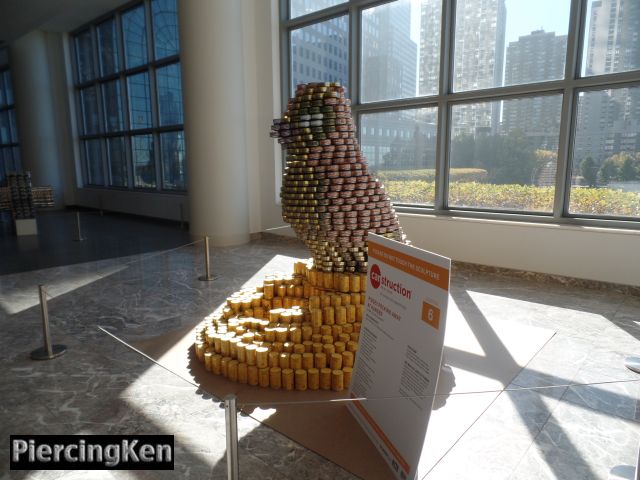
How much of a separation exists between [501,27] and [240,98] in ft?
15.1

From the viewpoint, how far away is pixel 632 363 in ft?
11.3

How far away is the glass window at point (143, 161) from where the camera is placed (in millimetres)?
12484

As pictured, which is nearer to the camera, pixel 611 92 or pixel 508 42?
pixel 611 92

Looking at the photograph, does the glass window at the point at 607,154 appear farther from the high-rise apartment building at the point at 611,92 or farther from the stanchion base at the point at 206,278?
the stanchion base at the point at 206,278

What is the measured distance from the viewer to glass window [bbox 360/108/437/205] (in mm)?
7273

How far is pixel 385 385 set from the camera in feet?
7.60

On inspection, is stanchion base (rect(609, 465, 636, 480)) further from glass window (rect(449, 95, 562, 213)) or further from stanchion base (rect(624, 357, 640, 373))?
glass window (rect(449, 95, 562, 213))

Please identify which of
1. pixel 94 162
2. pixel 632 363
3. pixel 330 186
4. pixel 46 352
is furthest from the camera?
pixel 94 162

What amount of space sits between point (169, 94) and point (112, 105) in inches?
127

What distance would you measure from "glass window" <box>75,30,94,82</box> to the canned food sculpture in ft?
42.9

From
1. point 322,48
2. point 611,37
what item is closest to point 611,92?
point 611,37

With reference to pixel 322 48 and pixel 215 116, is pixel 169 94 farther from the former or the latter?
pixel 322 48

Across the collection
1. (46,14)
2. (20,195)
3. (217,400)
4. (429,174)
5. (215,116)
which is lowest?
(217,400)

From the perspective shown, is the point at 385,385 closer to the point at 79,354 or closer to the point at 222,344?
the point at 222,344
